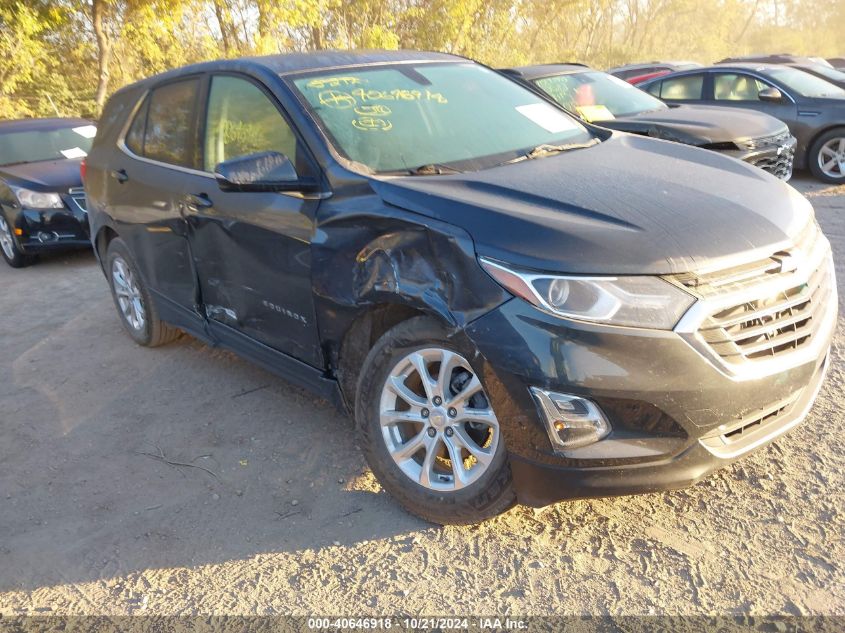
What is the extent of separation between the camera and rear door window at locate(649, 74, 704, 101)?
10312 millimetres

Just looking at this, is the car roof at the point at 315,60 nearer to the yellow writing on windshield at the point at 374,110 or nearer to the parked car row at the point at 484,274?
the parked car row at the point at 484,274

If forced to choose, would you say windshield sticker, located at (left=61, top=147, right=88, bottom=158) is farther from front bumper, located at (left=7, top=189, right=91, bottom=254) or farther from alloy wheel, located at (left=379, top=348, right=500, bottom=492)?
alloy wheel, located at (left=379, top=348, right=500, bottom=492)

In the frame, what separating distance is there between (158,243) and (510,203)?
8.04 feet

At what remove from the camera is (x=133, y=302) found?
16.5 feet

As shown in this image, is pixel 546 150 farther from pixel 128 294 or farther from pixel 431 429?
pixel 128 294

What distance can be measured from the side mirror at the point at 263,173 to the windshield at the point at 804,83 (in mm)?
8728

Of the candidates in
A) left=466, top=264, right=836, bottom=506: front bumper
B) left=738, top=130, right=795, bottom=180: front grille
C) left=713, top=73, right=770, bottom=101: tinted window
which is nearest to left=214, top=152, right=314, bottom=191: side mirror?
left=466, top=264, right=836, bottom=506: front bumper

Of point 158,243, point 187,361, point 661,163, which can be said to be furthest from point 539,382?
point 187,361

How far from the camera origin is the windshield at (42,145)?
27.0ft

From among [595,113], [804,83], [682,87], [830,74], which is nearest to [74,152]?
[595,113]

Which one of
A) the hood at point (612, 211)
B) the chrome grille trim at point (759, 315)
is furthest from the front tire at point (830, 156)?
the chrome grille trim at point (759, 315)

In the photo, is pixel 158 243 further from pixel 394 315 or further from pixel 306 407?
pixel 394 315

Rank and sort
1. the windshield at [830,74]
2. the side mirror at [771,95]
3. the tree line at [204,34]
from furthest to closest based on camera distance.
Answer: the tree line at [204,34] < the windshield at [830,74] < the side mirror at [771,95]

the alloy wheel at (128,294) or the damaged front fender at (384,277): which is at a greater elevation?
the damaged front fender at (384,277)
